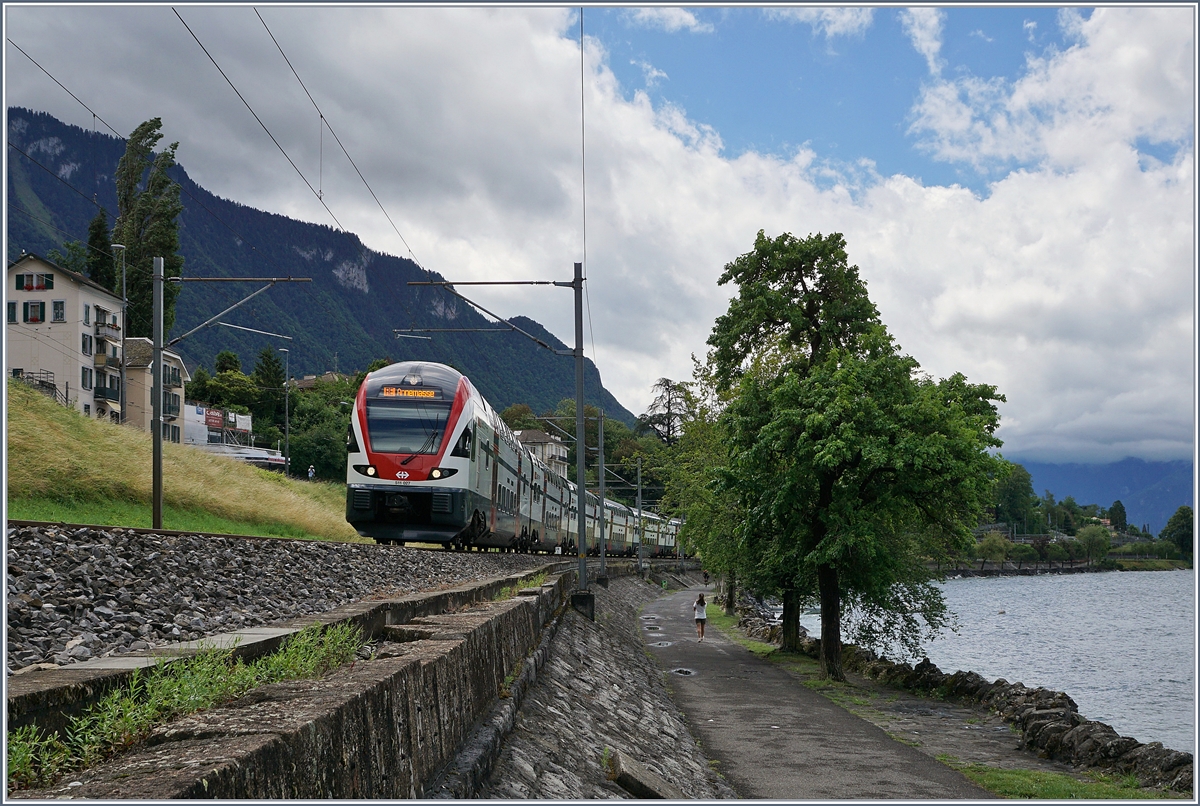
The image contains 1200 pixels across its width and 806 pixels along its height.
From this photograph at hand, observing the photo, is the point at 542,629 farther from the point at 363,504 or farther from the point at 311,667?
the point at 363,504

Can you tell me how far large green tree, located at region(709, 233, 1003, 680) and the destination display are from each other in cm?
765

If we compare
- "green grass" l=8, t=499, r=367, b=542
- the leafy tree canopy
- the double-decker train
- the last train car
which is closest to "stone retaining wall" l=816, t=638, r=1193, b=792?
the double-decker train

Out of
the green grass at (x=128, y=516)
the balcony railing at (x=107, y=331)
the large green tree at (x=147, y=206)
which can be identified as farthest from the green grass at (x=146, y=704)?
the balcony railing at (x=107, y=331)

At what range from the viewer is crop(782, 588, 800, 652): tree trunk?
106 feet

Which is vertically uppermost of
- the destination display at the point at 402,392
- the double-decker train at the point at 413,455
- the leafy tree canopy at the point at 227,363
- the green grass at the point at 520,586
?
the leafy tree canopy at the point at 227,363

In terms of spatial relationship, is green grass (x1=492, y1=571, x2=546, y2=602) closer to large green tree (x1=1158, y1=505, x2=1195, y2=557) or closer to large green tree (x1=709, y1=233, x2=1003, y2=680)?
large green tree (x1=709, y1=233, x2=1003, y2=680)

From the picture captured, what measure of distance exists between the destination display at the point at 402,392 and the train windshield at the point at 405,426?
170mm

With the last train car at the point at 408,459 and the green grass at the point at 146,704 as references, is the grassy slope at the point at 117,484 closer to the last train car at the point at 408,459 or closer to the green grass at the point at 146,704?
the last train car at the point at 408,459

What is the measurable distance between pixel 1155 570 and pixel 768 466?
19525cm

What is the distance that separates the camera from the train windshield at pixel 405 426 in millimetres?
24719

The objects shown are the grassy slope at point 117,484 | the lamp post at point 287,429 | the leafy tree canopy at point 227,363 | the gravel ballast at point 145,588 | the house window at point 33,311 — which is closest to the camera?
the gravel ballast at point 145,588

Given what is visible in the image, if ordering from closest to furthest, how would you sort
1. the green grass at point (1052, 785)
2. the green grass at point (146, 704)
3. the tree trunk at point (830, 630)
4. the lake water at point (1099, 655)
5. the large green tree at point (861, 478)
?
1. the green grass at point (146, 704)
2. the green grass at point (1052, 785)
3. the large green tree at point (861, 478)
4. the tree trunk at point (830, 630)
5. the lake water at point (1099, 655)

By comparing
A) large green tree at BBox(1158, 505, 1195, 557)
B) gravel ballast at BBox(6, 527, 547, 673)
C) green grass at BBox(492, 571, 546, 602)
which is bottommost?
large green tree at BBox(1158, 505, 1195, 557)

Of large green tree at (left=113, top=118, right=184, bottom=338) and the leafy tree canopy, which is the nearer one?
large green tree at (left=113, top=118, right=184, bottom=338)
